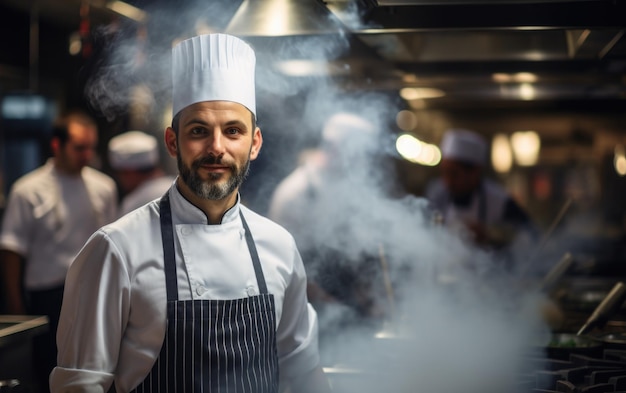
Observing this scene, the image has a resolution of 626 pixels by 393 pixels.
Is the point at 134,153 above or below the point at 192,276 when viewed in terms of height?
above

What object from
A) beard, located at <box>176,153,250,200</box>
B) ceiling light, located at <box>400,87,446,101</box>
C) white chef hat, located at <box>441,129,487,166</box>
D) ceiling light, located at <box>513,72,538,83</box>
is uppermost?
ceiling light, located at <box>513,72,538,83</box>

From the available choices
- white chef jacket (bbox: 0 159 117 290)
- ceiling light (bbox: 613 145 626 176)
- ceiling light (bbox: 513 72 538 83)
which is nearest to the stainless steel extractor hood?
ceiling light (bbox: 513 72 538 83)

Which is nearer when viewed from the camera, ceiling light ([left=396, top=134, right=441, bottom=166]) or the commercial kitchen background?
the commercial kitchen background

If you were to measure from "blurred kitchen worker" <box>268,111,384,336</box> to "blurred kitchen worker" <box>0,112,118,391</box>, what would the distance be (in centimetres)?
122

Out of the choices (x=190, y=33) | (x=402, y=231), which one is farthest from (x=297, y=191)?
(x=190, y=33)

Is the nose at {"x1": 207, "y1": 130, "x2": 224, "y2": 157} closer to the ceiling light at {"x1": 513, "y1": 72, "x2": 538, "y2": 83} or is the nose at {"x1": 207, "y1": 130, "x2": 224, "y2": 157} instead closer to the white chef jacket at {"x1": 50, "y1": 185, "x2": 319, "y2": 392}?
the white chef jacket at {"x1": 50, "y1": 185, "x2": 319, "y2": 392}

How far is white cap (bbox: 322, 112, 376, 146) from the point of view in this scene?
3572mm

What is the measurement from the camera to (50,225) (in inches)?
168

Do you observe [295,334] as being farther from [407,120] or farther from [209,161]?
[407,120]

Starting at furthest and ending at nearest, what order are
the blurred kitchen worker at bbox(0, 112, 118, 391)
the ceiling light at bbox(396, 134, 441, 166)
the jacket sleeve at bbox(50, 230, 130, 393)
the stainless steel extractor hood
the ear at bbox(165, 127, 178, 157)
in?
the ceiling light at bbox(396, 134, 441, 166), the blurred kitchen worker at bbox(0, 112, 118, 391), the stainless steel extractor hood, the ear at bbox(165, 127, 178, 157), the jacket sleeve at bbox(50, 230, 130, 393)

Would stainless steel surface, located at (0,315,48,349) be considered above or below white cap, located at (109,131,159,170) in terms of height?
below

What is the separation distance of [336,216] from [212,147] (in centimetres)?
170

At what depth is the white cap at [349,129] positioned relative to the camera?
11.7ft

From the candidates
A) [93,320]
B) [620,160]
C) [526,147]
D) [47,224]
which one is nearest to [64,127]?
[47,224]
